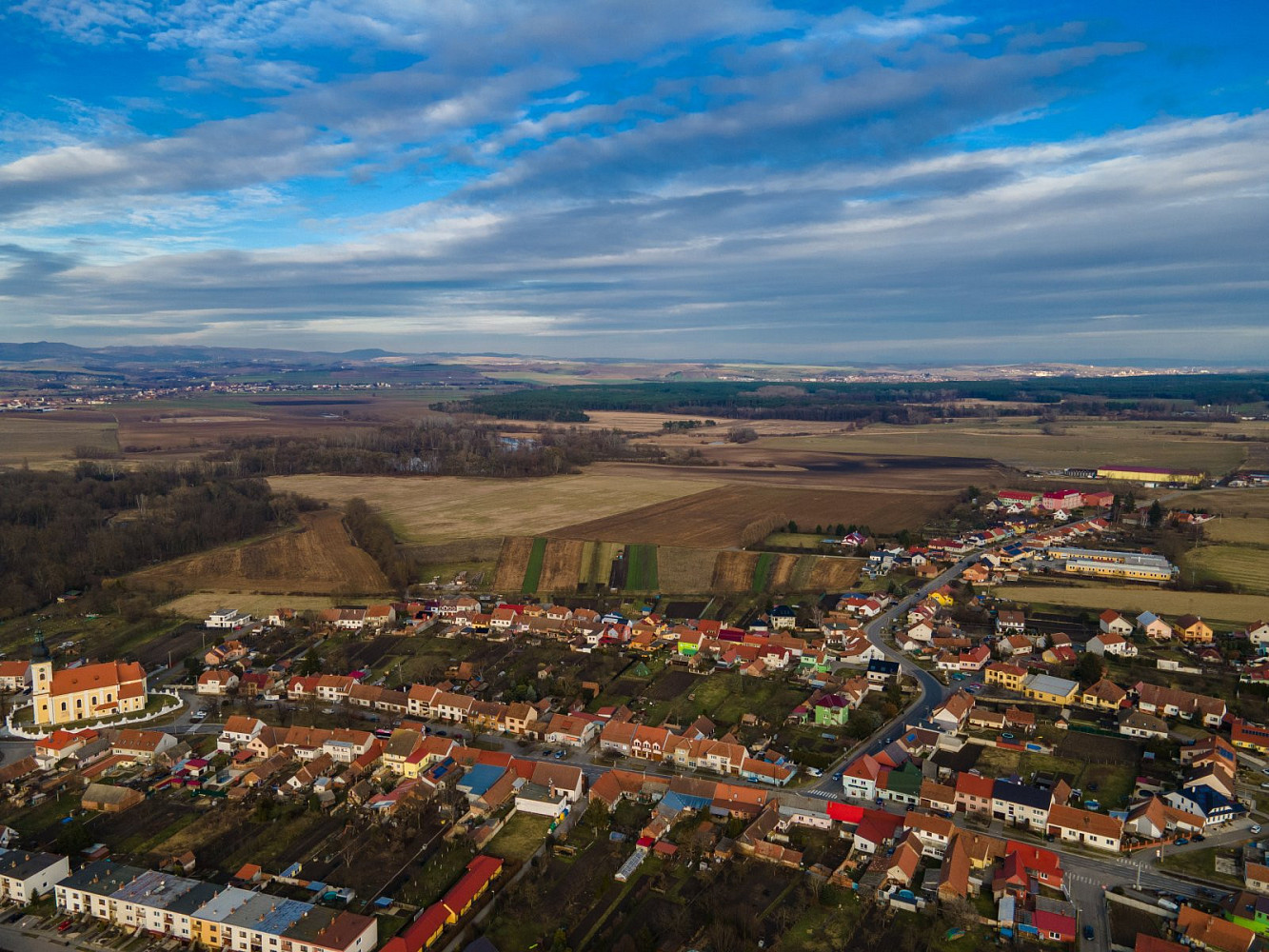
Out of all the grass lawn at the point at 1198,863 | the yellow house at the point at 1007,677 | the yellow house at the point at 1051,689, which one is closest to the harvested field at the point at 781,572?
the yellow house at the point at 1007,677

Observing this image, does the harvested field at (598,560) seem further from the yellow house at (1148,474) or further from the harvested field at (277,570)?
the yellow house at (1148,474)

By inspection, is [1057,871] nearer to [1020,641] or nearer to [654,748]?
[654,748]

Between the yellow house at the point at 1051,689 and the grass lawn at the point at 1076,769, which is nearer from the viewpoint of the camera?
the grass lawn at the point at 1076,769

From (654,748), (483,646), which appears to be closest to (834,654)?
(654,748)

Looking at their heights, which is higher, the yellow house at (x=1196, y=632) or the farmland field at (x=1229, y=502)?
the farmland field at (x=1229, y=502)

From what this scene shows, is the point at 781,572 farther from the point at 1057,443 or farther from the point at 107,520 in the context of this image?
the point at 1057,443
